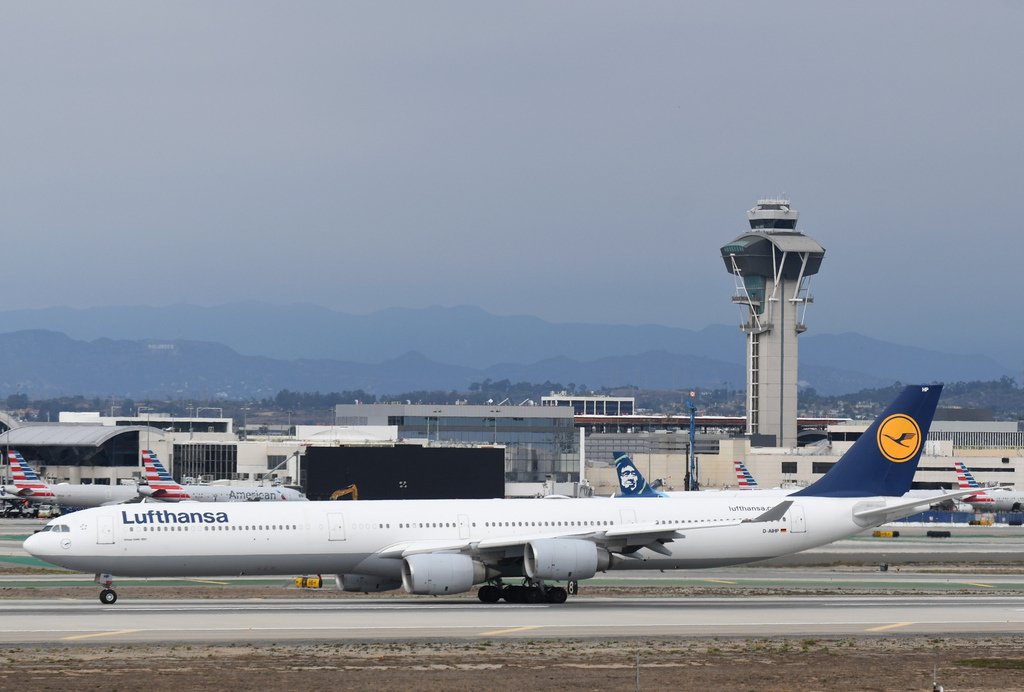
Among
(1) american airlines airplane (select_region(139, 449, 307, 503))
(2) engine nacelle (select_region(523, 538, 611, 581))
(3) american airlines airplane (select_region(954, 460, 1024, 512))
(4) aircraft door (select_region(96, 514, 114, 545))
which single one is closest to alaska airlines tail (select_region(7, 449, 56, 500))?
(1) american airlines airplane (select_region(139, 449, 307, 503))

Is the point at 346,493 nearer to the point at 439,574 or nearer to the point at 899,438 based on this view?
the point at 899,438

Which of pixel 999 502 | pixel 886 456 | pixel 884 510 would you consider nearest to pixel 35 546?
pixel 884 510

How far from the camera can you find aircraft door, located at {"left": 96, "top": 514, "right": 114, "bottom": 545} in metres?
Answer: 42.3

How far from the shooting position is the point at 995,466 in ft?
573

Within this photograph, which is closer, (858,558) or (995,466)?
(858,558)

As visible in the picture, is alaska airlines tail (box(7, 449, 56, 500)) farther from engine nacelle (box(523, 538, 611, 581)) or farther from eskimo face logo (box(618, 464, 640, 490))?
engine nacelle (box(523, 538, 611, 581))

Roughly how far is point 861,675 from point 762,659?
288cm

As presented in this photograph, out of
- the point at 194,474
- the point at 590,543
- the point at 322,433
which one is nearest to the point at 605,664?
the point at 590,543

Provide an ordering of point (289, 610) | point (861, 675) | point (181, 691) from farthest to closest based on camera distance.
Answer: point (289, 610) < point (861, 675) < point (181, 691)

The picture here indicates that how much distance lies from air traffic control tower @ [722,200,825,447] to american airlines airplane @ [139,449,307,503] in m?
94.7

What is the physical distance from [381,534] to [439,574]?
3.34 m

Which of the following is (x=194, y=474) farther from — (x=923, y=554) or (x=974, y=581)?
(x=974, y=581)

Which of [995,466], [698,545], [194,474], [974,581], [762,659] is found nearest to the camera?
[762,659]

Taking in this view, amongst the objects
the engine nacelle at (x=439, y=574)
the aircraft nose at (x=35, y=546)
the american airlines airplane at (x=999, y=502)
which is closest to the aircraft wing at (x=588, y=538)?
the engine nacelle at (x=439, y=574)
